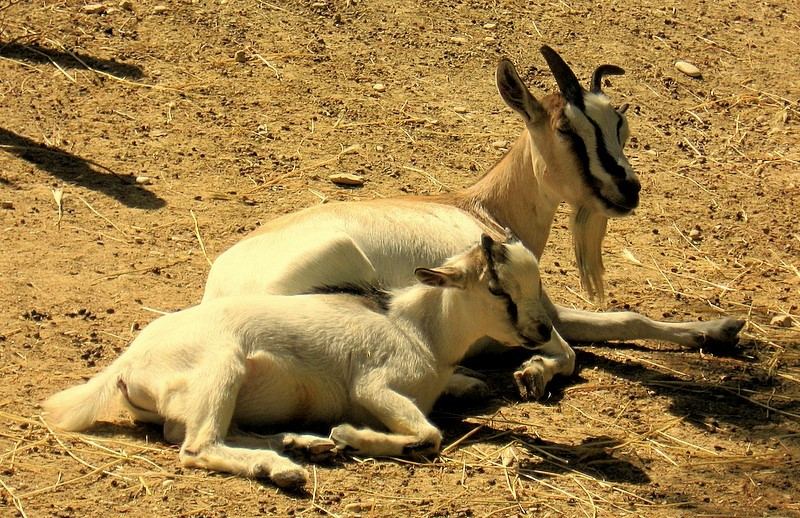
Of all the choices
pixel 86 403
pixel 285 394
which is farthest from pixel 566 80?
pixel 86 403

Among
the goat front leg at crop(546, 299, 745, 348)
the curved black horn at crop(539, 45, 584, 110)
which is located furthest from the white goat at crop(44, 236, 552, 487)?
the curved black horn at crop(539, 45, 584, 110)

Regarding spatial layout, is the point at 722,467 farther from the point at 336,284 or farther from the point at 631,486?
the point at 336,284

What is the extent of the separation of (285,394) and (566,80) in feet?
7.58

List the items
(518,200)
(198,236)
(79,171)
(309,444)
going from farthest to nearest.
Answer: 1. (79,171)
2. (198,236)
3. (518,200)
4. (309,444)

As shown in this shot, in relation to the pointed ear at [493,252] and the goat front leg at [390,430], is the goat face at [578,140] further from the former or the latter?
the goat front leg at [390,430]

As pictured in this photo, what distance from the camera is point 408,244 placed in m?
6.63

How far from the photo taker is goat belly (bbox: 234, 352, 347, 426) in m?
5.41

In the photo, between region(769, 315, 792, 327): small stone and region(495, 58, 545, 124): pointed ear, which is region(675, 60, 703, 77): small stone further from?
region(495, 58, 545, 124): pointed ear

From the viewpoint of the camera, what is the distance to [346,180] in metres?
8.62

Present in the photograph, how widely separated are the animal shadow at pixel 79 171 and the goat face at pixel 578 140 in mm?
2514

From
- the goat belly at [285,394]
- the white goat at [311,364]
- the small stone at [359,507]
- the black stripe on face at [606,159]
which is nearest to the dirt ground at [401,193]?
the small stone at [359,507]

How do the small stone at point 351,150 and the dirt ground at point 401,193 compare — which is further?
the small stone at point 351,150

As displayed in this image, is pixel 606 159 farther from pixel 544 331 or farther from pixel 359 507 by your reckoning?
pixel 359 507

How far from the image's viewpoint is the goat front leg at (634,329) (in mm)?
6914
